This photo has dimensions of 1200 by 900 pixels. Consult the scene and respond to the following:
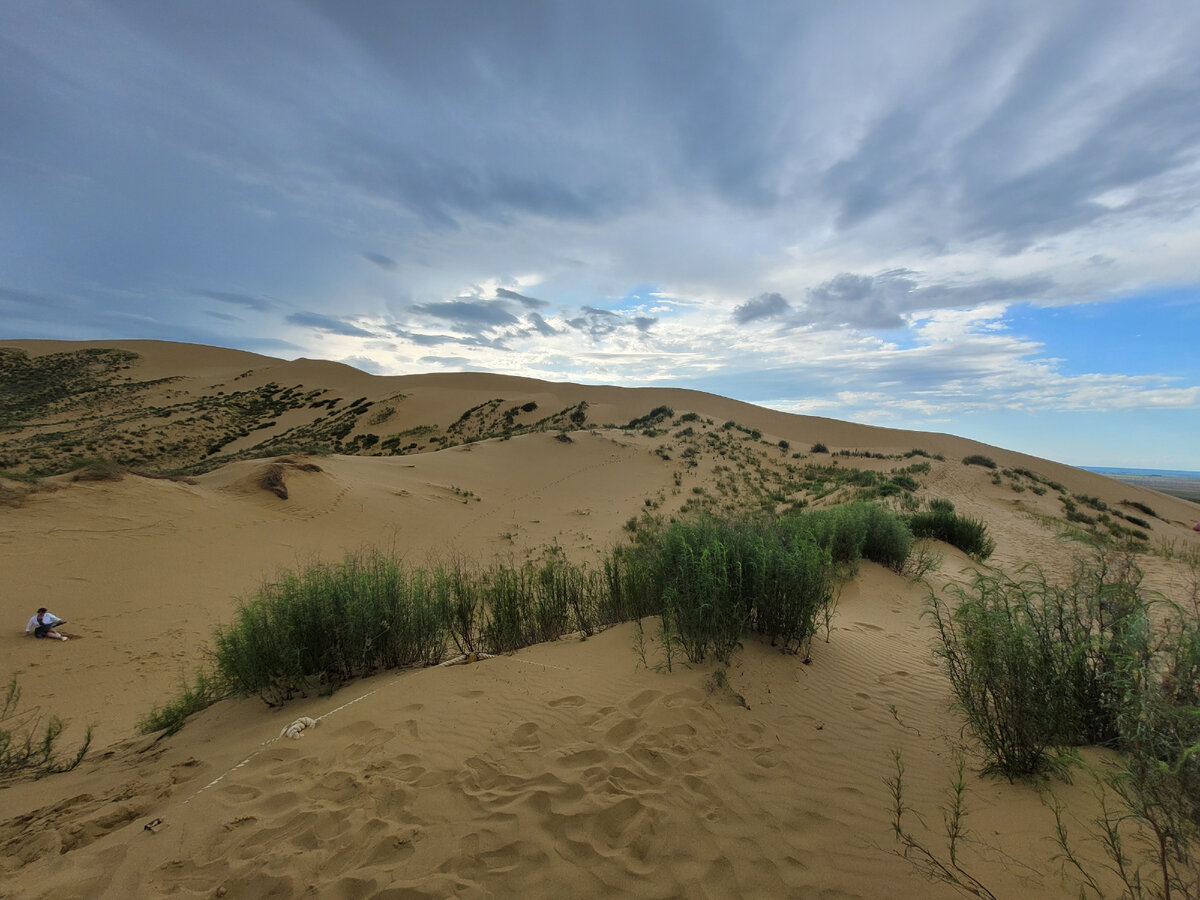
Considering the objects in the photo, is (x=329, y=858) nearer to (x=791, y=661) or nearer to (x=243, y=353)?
(x=791, y=661)

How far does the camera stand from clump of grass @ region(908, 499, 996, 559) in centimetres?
1116

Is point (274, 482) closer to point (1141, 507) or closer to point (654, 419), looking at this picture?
point (654, 419)

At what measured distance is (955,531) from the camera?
11641 mm

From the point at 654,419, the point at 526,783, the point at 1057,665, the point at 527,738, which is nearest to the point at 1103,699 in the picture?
the point at 1057,665

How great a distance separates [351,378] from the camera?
60.9 meters

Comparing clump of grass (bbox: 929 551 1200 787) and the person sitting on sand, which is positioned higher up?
clump of grass (bbox: 929 551 1200 787)

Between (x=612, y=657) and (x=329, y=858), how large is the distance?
2.77 m

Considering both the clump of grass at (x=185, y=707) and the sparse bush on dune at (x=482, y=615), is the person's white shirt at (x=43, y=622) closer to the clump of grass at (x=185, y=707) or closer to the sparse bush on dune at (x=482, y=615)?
the clump of grass at (x=185, y=707)

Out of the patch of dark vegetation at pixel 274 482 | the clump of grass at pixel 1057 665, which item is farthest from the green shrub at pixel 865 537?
the patch of dark vegetation at pixel 274 482

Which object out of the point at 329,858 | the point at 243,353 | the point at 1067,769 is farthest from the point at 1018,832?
the point at 243,353

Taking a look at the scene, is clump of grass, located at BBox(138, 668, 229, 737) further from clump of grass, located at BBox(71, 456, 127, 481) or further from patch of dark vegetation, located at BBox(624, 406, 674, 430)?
patch of dark vegetation, located at BBox(624, 406, 674, 430)

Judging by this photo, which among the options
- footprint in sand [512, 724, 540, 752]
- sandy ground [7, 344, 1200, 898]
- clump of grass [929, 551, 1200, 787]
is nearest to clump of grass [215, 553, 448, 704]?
sandy ground [7, 344, 1200, 898]

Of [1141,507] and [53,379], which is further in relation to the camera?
[53,379]

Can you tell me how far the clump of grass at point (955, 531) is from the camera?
11.2 meters
